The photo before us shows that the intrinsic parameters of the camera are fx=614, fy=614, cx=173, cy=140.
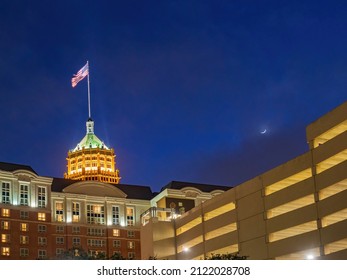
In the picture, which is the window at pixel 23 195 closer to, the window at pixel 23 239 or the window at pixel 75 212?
the window at pixel 23 239

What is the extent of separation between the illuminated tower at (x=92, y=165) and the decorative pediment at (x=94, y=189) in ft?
146

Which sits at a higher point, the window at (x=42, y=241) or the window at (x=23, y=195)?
the window at (x=23, y=195)

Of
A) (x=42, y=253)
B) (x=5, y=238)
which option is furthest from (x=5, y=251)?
(x=42, y=253)

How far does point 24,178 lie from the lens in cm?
11994

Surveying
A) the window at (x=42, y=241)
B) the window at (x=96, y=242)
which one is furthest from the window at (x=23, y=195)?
the window at (x=96, y=242)

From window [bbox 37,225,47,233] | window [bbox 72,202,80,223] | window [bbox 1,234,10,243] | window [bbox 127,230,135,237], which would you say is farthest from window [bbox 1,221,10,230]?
window [bbox 127,230,135,237]

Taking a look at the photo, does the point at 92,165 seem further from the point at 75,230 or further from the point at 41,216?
the point at 41,216

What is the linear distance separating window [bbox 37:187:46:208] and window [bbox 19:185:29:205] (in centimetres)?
269

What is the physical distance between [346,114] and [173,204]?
59610 millimetres

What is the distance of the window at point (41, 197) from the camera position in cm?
12181

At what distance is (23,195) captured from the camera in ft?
391

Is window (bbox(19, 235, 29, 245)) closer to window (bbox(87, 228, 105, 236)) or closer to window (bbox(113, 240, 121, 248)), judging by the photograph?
window (bbox(87, 228, 105, 236))

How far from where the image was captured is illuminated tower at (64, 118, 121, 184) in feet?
586
